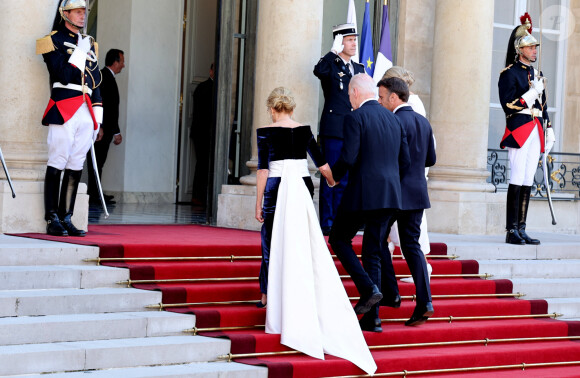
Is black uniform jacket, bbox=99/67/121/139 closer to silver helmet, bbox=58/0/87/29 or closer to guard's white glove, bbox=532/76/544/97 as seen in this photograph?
silver helmet, bbox=58/0/87/29

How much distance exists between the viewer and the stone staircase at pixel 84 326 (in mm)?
6375

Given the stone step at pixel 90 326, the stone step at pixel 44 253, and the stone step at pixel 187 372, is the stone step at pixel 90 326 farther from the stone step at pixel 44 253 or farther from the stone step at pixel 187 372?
the stone step at pixel 44 253

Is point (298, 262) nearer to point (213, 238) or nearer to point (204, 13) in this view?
point (213, 238)

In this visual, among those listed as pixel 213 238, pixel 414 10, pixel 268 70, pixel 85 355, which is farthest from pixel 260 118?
pixel 85 355

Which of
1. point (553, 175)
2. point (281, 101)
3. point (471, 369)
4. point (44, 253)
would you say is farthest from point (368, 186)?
point (553, 175)

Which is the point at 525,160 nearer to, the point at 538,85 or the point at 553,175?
the point at 538,85

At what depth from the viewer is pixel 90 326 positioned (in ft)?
22.3

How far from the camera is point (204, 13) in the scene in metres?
15.3

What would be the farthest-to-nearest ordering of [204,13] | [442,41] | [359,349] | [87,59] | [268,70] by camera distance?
[204,13] → [442,41] → [268,70] → [87,59] → [359,349]

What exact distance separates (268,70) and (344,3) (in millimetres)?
2369

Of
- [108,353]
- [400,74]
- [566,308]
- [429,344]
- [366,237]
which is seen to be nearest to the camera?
[108,353]

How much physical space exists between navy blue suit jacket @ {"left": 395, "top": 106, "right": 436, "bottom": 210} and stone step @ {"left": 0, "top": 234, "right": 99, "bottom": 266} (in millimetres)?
2265

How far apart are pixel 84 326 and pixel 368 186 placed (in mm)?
2090

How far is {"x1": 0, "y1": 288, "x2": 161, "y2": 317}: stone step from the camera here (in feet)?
22.4
